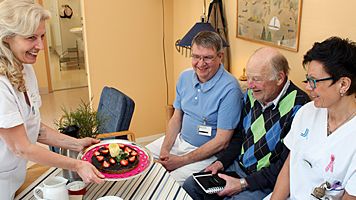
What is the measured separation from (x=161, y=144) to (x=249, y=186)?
2.72 feet

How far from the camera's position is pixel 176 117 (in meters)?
2.45

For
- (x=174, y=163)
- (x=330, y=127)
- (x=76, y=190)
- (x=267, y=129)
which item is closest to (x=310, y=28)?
(x=267, y=129)

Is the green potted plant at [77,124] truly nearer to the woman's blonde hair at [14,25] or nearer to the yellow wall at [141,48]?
the woman's blonde hair at [14,25]

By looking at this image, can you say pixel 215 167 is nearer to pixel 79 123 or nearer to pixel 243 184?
pixel 243 184

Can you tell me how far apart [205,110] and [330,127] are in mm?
876

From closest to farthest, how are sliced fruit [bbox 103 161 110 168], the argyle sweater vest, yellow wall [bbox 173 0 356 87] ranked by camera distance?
sliced fruit [bbox 103 161 110 168] → the argyle sweater vest → yellow wall [bbox 173 0 356 87]

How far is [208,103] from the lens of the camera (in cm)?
219

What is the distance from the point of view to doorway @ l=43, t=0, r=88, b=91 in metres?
6.09

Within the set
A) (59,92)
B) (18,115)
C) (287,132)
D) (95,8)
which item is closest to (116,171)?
(18,115)

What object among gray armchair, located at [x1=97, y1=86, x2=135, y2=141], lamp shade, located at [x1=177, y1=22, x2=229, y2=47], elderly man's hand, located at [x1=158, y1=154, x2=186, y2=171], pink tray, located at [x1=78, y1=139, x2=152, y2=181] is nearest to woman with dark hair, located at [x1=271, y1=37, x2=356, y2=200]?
pink tray, located at [x1=78, y1=139, x2=152, y2=181]

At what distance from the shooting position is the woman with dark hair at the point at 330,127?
4.50 feet

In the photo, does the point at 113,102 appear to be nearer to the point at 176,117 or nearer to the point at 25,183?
the point at 176,117

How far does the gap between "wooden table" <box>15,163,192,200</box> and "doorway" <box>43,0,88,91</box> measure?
15.3 feet

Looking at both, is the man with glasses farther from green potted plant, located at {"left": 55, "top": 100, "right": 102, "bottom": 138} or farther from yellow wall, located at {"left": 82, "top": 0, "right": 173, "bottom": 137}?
yellow wall, located at {"left": 82, "top": 0, "right": 173, "bottom": 137}
